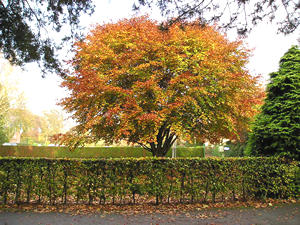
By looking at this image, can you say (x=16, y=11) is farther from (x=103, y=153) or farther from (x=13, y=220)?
(x=103, y=153)

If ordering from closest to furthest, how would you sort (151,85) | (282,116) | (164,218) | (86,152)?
1. (164,218)
2. (282,116)
3. (151,85)
4. (86,152)

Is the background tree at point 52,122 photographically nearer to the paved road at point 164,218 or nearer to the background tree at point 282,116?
the background tree at point 282,116

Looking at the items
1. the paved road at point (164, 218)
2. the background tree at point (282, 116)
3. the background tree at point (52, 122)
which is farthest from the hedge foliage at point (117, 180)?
the background tree at point (52, 122)

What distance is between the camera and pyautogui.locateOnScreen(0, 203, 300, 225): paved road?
4352mm

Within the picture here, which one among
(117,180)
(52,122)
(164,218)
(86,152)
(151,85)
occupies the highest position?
(52,122)

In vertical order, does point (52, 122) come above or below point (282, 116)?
above

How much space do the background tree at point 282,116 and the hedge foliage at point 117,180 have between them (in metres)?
1.78

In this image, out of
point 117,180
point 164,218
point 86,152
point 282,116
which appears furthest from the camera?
point 86,152

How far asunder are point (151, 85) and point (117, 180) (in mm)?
3545

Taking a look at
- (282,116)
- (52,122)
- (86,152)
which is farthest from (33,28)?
(52,122)

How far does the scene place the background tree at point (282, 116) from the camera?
Result: 6.89 metres

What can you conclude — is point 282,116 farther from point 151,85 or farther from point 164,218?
point 164,218

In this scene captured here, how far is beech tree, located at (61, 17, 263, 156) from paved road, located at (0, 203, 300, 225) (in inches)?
129

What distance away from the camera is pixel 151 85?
7.85m
